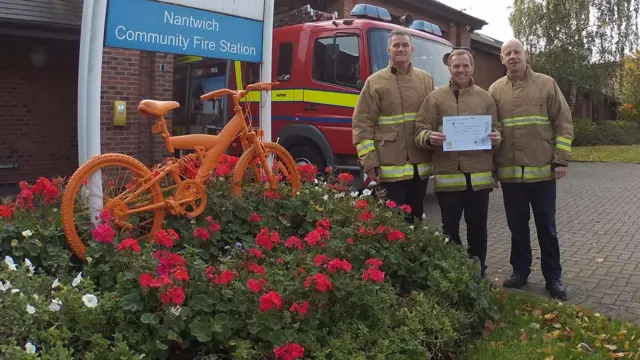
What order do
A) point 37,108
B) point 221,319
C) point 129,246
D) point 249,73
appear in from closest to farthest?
1. point 221,319
2. point 129,246
3. point 249,73
4. point 37,108

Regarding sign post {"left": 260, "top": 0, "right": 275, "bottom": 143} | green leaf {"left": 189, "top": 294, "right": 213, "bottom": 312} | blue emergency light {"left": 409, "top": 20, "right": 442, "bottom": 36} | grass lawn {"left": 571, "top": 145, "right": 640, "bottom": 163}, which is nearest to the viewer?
green leaf {"left": 189, "top": 294, "right": 213, "bottom": 312}

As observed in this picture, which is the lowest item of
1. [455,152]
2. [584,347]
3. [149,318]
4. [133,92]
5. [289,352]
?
[584,347]

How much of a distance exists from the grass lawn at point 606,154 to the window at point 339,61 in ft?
49.9

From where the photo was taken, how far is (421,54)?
27.7 feet

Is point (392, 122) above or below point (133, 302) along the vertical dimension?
above

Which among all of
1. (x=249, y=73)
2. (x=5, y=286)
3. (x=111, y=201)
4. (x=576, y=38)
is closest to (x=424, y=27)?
(x=249, y=73)

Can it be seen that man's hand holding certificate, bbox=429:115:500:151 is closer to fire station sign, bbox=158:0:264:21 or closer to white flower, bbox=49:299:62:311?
fire station sign, bbox=158:0:264:21

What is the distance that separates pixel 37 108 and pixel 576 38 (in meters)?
23.1

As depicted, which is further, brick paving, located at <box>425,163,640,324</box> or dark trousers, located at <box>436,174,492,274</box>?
brick paving, located at <box>425,163,640,324</box>

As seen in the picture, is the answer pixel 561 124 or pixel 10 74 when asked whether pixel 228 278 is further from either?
pixel 10 74

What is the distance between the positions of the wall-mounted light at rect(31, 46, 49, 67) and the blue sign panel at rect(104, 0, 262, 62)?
5601 millimetres

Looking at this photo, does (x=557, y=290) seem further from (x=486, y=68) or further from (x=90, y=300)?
(x=486, y=68)

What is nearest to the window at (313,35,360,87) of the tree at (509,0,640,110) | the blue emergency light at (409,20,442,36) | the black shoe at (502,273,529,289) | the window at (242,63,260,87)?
the window at (242,63,260,87)

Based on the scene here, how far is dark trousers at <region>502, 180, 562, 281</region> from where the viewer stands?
4782mm
